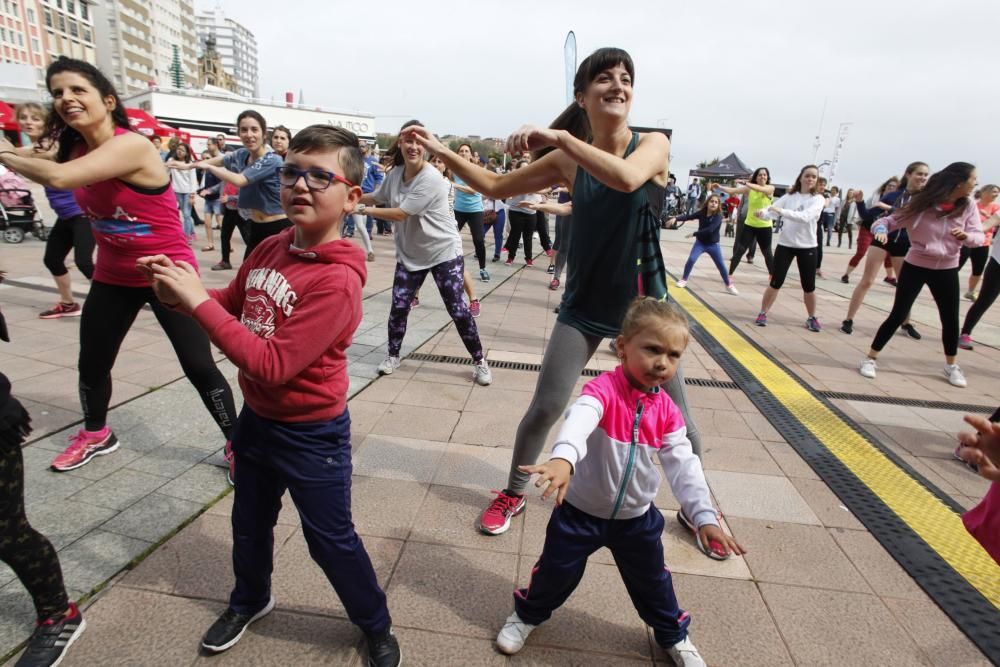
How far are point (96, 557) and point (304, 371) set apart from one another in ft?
4.52

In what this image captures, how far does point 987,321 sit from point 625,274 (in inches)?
358

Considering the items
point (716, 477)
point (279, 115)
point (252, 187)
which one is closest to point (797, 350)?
point (716, 477)

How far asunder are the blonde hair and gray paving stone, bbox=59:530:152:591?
2.09 metres

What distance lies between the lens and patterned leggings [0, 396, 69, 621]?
1.58 m

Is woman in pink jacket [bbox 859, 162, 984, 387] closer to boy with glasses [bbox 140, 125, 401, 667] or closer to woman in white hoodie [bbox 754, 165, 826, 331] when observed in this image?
woman in white hoodie [bbox 754, 165, 826, 331]

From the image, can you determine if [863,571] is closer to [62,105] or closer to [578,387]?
[578,387]

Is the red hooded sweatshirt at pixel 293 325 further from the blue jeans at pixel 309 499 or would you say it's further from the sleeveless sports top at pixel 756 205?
the sleeveless sports top at pixel 756 205

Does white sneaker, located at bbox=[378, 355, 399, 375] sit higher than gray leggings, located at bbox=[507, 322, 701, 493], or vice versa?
gray leggings, located at bbox=[507, 322, 701, 493]

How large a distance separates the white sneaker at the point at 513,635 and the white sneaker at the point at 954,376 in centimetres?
522

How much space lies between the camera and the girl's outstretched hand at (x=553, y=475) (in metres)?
1.38

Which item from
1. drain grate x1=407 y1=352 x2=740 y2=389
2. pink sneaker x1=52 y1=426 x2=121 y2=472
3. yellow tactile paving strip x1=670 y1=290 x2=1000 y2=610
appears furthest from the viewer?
drain grate x1=407 y1=352 x2=740 y2=389

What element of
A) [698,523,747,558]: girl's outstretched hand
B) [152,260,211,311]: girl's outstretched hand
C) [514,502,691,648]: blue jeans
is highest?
[152,260,211,311]: girl's outstretched hand

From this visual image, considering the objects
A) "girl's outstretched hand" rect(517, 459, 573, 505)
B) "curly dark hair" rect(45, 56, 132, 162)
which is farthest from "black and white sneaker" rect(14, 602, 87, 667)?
"curly dark hair" rect(45, 56, 132, 162)

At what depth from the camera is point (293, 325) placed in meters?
1.49
